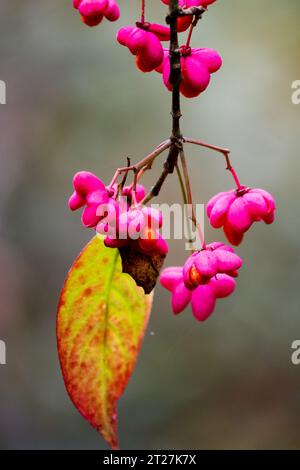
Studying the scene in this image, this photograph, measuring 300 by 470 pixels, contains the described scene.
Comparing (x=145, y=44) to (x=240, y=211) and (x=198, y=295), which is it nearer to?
(x=240, y=211)

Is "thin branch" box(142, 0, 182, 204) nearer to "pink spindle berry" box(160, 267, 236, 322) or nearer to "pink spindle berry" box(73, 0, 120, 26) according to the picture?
"pink spindle berry" box(73, 0, 120, 26)

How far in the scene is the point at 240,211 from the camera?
2.95ft

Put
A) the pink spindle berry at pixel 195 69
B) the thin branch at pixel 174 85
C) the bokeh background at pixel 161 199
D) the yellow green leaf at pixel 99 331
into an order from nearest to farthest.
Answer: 1. the thin branch at pixel 174 85
2. the pink spindle berry at pixel 195 69
3. the yellow green leaf at pixel 99 331
4. the bokeh background at pixel 161 199

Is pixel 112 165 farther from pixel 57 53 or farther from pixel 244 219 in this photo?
pixel 244 219

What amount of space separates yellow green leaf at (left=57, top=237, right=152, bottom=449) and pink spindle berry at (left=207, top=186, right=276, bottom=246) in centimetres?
18

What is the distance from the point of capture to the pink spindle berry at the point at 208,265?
87 cm

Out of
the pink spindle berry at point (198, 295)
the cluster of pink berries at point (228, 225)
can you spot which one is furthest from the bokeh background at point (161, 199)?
the cluster of pink berries at point (228, 225)

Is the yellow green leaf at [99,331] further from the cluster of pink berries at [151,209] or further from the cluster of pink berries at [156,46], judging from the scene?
the cluster of pink berries at [156,46]

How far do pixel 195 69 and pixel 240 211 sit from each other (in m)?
0.19

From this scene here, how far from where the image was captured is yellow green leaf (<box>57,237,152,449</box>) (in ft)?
3.16

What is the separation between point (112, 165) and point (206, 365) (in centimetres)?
86

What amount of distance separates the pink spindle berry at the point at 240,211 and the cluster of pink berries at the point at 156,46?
0.51ft

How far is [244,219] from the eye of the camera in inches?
35.4

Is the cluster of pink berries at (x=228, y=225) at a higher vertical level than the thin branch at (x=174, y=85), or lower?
lower
